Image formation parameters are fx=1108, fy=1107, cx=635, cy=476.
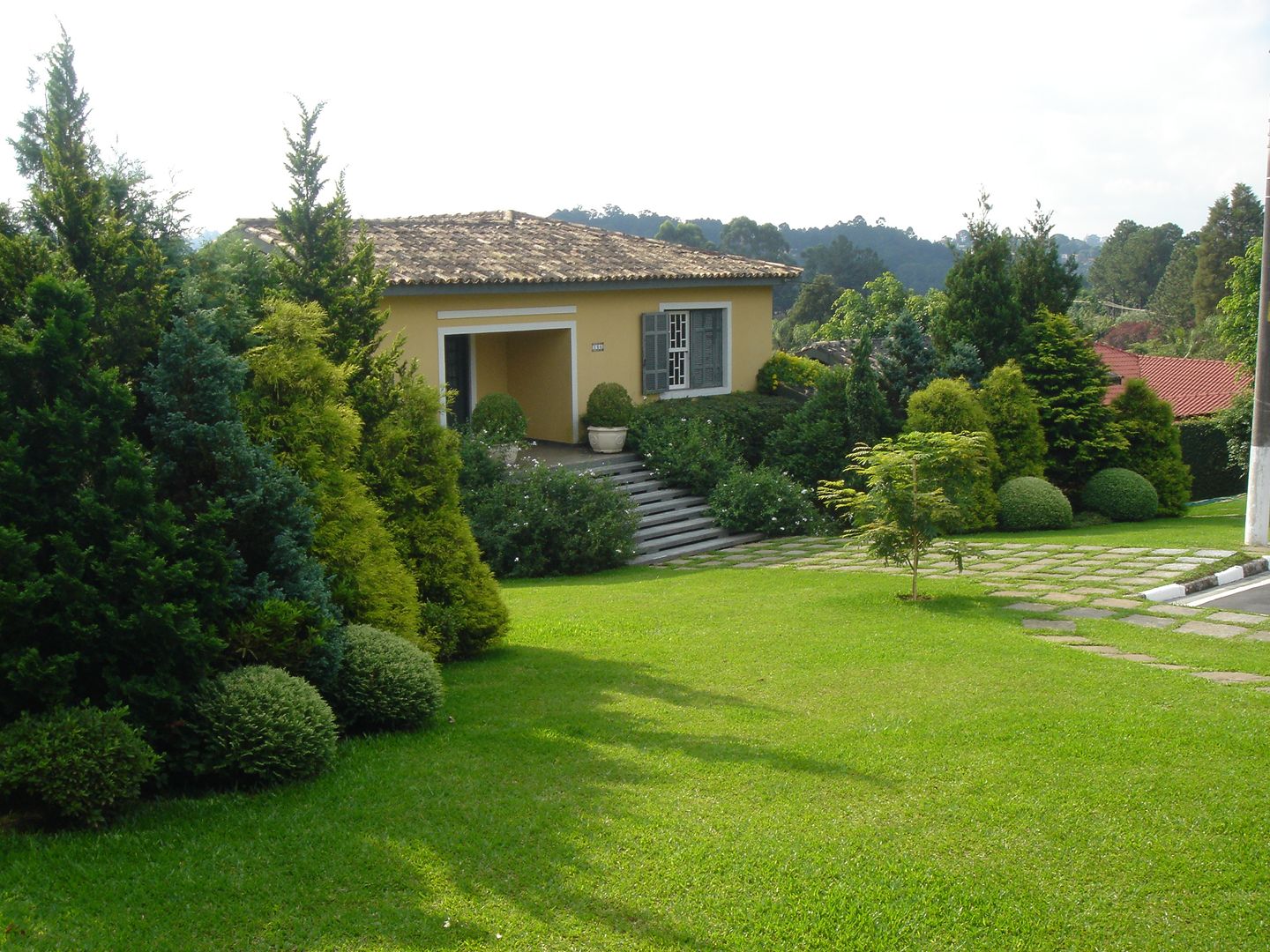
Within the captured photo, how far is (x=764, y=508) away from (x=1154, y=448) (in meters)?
7.74

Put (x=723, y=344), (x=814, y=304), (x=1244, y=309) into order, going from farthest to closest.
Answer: (x=814, y=304)
(x=1244, y=309)
(x=723, y=344)

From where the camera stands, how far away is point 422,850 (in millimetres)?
5359

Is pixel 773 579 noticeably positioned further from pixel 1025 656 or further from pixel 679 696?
pixel 679 696

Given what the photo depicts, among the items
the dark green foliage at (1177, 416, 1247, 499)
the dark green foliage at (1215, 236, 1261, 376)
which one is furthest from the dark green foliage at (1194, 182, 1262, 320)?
the dark green foliage at (1177, 416, 1247, 499)

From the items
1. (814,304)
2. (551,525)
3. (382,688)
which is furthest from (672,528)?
(814,304)

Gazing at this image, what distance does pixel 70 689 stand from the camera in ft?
19.0

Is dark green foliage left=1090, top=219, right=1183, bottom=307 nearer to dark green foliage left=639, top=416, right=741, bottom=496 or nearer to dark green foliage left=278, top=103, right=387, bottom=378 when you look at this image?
dark green foliage left=639, top=416, right=741, bottom=496

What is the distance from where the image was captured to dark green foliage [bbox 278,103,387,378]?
9.42 metres

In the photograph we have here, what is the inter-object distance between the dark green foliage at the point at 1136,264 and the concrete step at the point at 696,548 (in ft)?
236

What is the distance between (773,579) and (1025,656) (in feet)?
16.8

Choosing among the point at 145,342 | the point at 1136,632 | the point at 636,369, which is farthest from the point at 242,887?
the point at 636,369

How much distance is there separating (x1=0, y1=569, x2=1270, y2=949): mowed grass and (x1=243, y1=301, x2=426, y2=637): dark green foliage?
3.58ft

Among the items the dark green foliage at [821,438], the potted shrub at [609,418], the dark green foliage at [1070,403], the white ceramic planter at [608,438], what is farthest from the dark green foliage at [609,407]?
the dark green foliage at [1070,403]

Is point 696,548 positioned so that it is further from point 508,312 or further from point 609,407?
point 508,312
